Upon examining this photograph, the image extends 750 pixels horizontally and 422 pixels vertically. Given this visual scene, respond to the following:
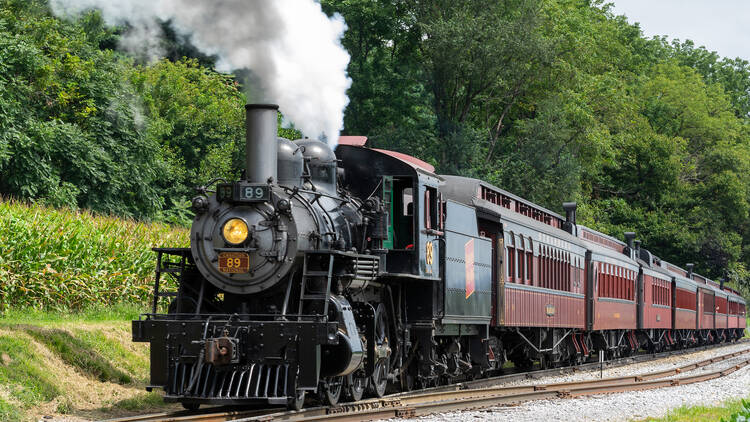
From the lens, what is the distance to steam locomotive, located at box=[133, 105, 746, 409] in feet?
34.6

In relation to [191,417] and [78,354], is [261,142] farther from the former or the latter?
[78,354]

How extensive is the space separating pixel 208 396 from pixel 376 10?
3099 centimetres

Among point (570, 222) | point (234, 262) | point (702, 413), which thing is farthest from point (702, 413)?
point (570, 222)

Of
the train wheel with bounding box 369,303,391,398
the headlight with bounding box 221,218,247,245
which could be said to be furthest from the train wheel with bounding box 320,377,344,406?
the headlight with bounding box 221,218,247,245

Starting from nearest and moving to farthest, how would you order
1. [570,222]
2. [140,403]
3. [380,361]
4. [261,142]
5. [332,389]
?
[261,142] → [332,389] → [140,403] → [380,361] → [570,222]

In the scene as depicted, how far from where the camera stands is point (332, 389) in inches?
452

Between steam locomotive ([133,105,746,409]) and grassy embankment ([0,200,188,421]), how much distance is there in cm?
138

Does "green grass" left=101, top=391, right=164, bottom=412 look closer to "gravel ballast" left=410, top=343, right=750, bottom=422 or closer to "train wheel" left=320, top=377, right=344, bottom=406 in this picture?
"train wheel" left=320, top=377, right=344, bottom=406

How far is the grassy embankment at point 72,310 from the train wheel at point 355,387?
2589 mm

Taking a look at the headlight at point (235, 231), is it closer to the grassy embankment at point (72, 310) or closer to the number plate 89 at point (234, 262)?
the number plate 89 at point (234, 262)

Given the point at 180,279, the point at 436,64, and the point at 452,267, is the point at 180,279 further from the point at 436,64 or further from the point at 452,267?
the point at 436,64

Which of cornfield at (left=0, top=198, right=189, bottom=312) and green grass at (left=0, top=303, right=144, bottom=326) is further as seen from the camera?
cornfield at (left=0, top=198, right=189, bottom=312)

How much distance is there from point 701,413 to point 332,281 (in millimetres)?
4719

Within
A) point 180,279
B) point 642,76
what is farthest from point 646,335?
point 642,76
